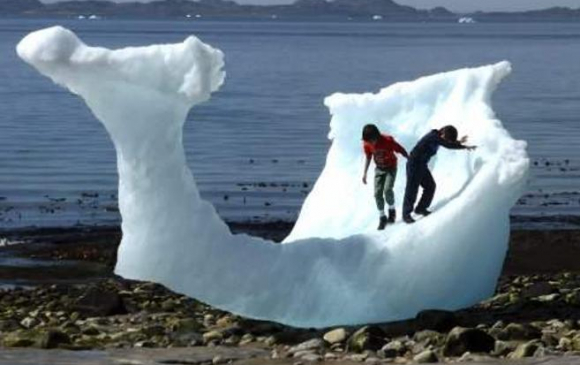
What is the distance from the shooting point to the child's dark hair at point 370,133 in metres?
20.2

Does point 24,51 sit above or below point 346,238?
above

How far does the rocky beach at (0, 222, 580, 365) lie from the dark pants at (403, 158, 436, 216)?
1.36 meters

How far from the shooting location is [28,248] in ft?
97.3

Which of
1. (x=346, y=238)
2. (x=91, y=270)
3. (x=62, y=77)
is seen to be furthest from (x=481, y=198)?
(x=91, y=270)

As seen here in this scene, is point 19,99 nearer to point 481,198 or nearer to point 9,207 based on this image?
point 9,207

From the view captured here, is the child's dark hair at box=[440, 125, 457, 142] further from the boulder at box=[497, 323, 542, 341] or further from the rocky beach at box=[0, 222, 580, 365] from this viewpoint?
the boulder at box=[497, 323, 542, 341]

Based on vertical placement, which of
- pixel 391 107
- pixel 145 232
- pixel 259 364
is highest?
pixel 391 107

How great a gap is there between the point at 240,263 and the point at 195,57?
88.6 inches

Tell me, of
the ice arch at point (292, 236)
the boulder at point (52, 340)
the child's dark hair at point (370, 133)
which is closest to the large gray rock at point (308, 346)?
the ice arch at point (292, 236)

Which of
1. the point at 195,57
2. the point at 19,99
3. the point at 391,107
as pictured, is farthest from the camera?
the point at 19,99

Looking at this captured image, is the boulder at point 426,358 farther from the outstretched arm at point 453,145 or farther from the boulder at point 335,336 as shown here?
the outstretched arm at point 453,145

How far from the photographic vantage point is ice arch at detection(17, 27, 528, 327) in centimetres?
1816

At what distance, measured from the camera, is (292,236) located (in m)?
21.7

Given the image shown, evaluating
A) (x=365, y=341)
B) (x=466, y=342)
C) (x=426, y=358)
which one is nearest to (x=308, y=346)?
(x=365, y=341)
